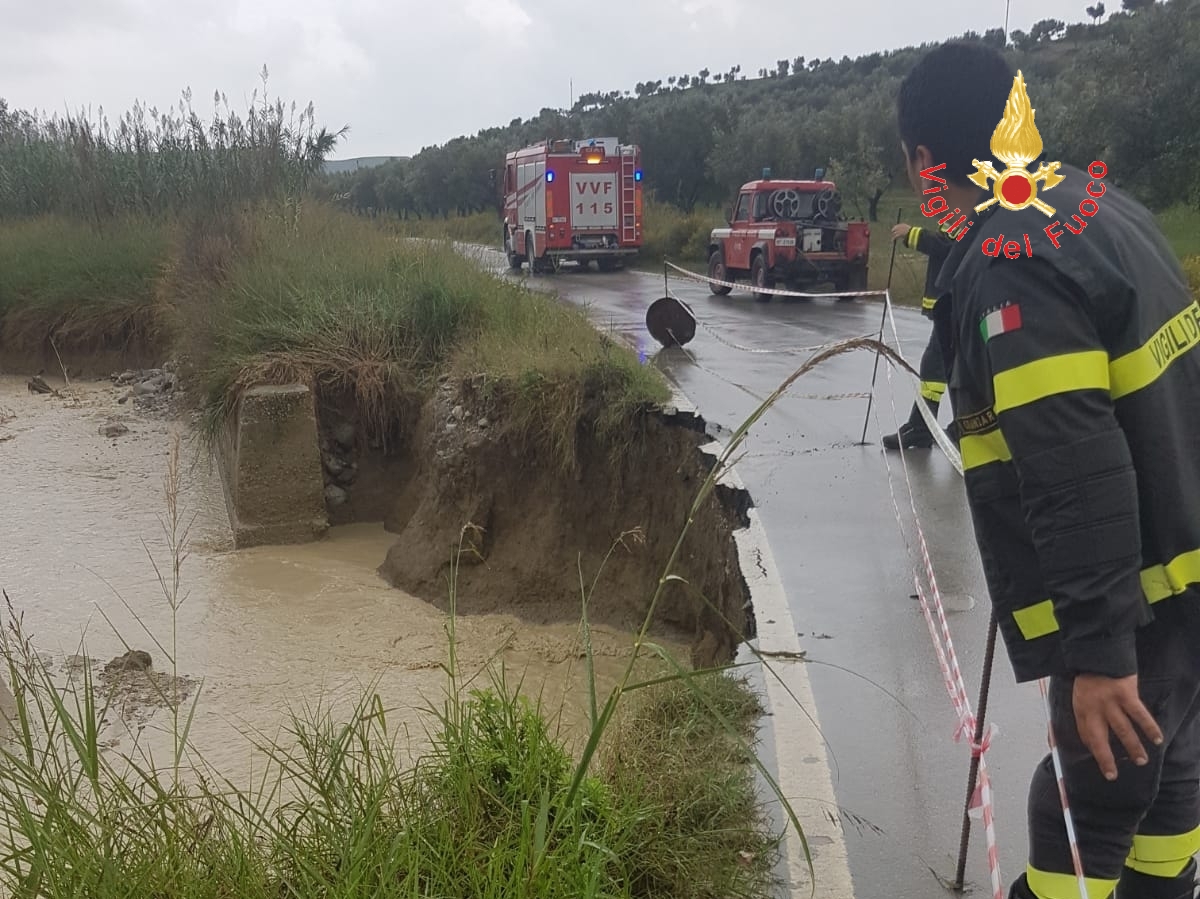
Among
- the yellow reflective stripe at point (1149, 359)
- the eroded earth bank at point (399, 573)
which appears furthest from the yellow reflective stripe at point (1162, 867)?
the eroded earth bank at point (399, 573)

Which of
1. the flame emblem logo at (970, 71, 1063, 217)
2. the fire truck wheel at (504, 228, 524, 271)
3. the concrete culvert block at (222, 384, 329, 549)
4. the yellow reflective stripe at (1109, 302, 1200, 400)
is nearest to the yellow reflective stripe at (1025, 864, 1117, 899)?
the yellow reflective stripe at (1109, 302, 1200, 400)

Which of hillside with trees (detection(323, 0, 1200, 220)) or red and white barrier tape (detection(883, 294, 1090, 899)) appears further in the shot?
hillside with trees (detection(323, 0, 1200, 220))

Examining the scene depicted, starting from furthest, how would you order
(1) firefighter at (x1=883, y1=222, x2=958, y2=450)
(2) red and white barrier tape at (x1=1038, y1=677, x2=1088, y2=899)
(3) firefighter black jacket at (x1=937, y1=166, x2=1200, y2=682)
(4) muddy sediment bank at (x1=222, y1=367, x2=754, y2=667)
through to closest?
1. (4) muddy sediment bank at (x1=222, y1=367, x2=754, y2=667)
2. (1) firefighter at (x1=883, y1=222, x2=958, y2=450)
3. (2) red and white barrier tape at (x1=1038, y1=677, x2=1088, y2=899)
4. (3) firefighter black jacket at (x1=937, y1=166, x2=1200, y2=682)

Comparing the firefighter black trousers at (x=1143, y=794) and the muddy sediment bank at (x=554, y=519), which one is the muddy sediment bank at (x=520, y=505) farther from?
the firefighter black trousers at (x=1143, y=794)

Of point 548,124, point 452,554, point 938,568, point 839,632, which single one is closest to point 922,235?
point 938,568

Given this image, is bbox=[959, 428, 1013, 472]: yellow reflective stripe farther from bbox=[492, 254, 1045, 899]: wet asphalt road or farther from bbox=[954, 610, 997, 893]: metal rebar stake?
bbox=[492, 254, 1045, 899]: wet asphalt road

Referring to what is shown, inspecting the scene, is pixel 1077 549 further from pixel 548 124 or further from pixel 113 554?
pixel 548 124

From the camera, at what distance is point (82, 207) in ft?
64.4

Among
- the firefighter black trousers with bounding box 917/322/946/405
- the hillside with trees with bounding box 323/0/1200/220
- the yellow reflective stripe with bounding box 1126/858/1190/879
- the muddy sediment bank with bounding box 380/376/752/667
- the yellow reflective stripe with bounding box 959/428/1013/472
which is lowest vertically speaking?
the muddy sediment bank with bounding box 380/376/752/667

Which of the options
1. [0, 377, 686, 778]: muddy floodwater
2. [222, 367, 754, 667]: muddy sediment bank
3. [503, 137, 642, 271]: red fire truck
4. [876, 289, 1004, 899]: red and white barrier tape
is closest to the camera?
[876, 289, 1004, 899]: red and white barrier tape

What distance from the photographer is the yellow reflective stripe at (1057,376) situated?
1.87 meters

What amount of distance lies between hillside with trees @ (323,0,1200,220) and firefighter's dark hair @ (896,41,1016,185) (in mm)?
156

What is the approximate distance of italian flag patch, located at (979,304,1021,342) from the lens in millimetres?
1917

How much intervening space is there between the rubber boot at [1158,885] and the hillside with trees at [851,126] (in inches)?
69.0
